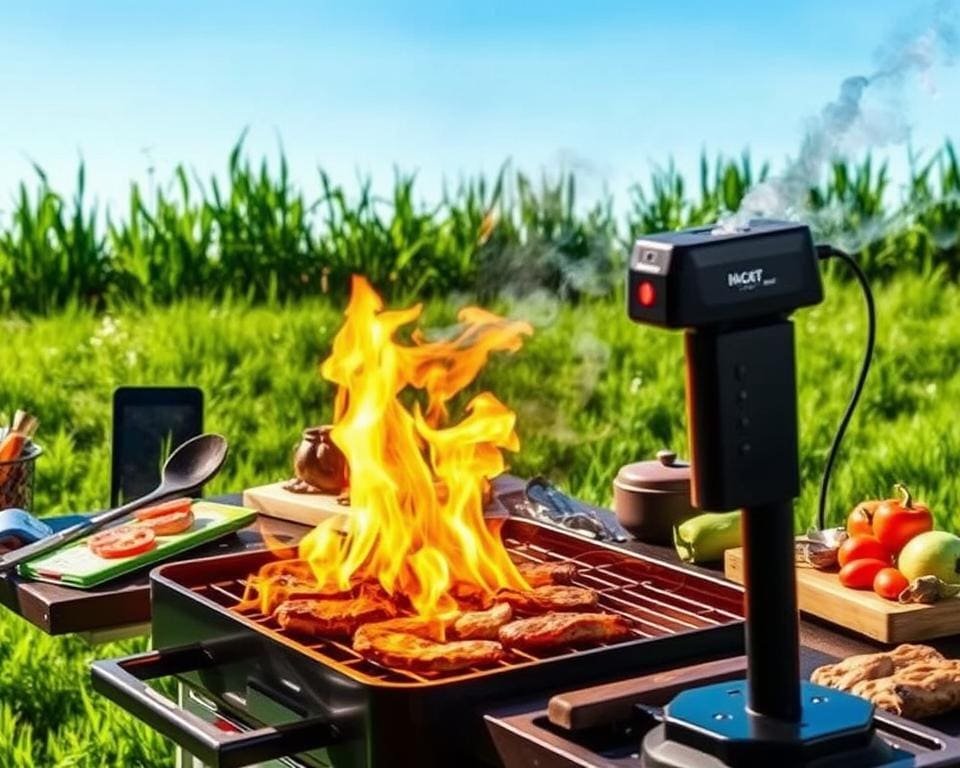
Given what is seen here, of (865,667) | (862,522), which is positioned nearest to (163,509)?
(862,522)

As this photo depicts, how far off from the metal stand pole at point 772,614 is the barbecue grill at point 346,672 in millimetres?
335

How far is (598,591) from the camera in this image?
8.92 ft

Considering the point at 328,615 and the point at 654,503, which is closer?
the point at 328,615

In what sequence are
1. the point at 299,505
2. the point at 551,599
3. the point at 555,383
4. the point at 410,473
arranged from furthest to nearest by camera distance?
the point at 555,383 < the point at 299,505 < the point at 410,473 < the point at 551,599

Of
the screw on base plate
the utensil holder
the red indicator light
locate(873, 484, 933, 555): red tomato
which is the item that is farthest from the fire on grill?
the utensil holder

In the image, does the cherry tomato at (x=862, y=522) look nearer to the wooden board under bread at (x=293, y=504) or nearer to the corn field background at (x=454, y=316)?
the wooden board under bread at (x=293, y=504)

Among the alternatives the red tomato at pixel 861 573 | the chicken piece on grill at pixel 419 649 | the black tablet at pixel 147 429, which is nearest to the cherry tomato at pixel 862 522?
the red tomato at pixel 861 573

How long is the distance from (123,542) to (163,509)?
19cm

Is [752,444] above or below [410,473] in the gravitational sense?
above

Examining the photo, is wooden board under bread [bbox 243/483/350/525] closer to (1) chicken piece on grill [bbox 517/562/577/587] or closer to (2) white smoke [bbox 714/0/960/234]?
(1) chicken piece on grill [bbox 517/562/577/587]

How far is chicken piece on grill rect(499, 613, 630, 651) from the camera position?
2.44 meters

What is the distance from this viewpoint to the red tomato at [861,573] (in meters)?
2.74

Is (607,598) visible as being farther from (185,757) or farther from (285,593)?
(185,757)

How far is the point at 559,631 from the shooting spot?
244cm
